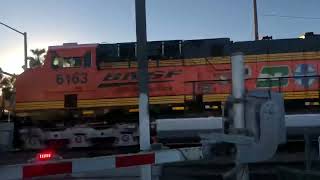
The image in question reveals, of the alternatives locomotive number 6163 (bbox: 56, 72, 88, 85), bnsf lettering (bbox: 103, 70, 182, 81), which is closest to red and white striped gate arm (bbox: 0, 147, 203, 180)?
bnsf lettering (bbox: 103, 70, 182, 81)

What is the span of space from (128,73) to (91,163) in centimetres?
1261

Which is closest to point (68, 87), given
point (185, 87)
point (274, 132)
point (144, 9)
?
point (185, 87)

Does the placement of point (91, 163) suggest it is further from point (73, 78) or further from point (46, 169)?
point (73, 78)

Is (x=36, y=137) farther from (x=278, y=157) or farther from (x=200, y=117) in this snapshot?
(x=278, y=157)

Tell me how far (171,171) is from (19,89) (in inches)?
425

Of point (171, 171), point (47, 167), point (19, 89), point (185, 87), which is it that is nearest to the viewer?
point (47, 167)

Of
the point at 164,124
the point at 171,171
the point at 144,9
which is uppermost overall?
the point at 144,9

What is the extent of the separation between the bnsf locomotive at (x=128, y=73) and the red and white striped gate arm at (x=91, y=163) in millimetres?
10524

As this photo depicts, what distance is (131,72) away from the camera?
1753 centimetres

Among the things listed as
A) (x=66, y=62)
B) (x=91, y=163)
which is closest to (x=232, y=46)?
(x=66, y=62)

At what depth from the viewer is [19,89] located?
1819cm

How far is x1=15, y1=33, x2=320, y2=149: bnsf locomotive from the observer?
17.0 m

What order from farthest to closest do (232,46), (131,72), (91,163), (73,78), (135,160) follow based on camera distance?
(73,78) < (131,72) < (232,46) < (135,160) < (91,163)

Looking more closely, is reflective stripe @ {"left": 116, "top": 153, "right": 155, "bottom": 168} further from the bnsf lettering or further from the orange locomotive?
the bnsf lettering
